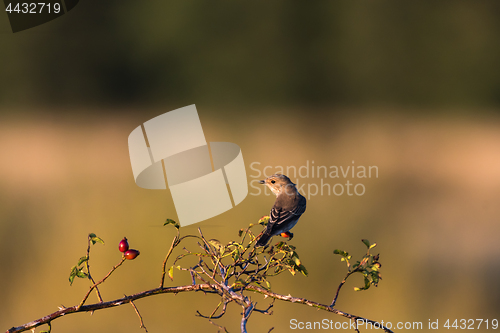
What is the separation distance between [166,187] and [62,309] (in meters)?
2.15

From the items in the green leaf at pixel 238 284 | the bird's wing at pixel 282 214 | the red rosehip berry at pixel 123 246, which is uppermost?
the red rosehip berry at pixel 123 246

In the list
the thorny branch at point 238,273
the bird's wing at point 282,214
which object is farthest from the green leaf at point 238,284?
the bird's wing at point 282,214

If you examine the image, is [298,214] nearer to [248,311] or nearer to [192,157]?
[248,311]

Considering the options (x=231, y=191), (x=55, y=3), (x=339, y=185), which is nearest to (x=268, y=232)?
(x=231, y=191)

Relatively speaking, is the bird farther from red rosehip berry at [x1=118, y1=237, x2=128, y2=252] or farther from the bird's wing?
red rosehip berry at [x1=118, y1=237, x2=128, y2=252]

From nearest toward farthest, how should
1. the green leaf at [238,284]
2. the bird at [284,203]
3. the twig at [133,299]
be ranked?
1. the twig at [133,299]
2. the green leaf at [238,284]
3. the bird at [284,203]

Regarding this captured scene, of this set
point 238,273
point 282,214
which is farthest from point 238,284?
point 282,214

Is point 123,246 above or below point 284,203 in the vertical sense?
above

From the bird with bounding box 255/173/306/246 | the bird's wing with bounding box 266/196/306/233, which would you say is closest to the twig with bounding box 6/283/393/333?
the bird's wing with bounding box 266/196/306/233

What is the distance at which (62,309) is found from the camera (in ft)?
2.77

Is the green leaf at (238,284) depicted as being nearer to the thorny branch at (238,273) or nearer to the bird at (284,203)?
the thorny branch at (238,273)

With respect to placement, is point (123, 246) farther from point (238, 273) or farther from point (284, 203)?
point (284, 203)

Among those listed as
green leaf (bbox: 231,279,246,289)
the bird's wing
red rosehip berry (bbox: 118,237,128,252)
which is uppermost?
red rosehip berry (bbox: 118,237,128,252)

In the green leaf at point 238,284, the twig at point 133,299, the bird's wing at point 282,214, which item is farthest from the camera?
the bird's wing at point 282,214
